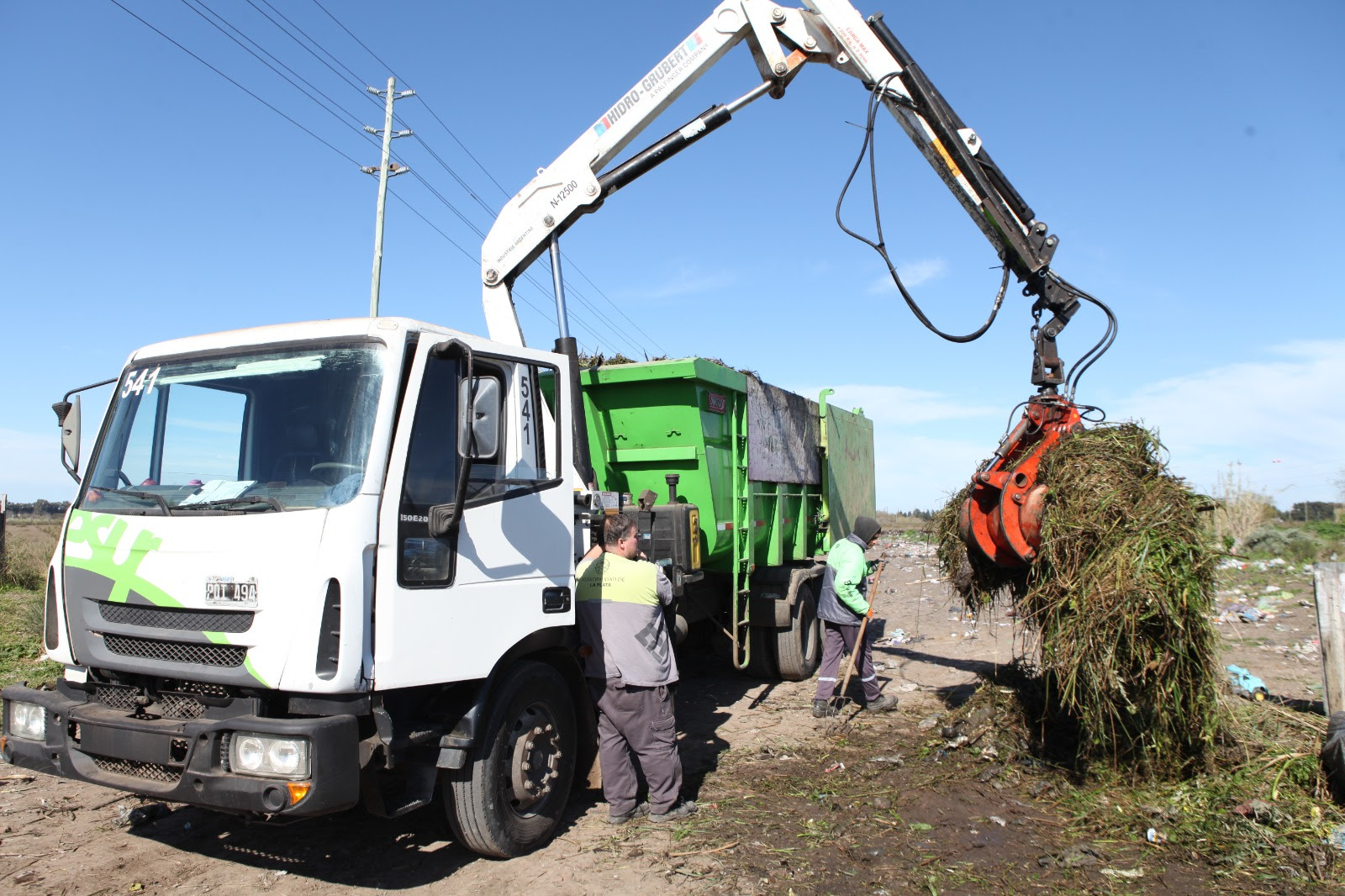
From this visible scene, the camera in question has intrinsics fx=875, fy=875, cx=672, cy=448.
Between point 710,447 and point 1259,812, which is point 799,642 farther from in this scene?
point 1259,812

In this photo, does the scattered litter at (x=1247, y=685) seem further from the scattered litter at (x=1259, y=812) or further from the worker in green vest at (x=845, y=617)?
the worker in green vest at (x=845, y=617)

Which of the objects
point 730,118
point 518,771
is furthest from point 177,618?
point 730,118

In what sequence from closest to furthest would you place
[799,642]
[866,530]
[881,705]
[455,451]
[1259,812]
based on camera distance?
[455,451] → [1259,812] → [881,705] → [866,530] → [799,642]

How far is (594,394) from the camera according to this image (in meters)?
6.43

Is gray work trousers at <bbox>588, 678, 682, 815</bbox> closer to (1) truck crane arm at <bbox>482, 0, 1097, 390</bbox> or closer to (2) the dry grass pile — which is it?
(2) the dry grass pile

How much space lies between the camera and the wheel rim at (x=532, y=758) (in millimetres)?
4035

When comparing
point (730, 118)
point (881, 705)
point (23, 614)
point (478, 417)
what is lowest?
point (881, 705)

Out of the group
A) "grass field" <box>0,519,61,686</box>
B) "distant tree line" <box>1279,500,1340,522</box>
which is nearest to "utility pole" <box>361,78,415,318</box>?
"grass field" <box>0,519,61,686</box>

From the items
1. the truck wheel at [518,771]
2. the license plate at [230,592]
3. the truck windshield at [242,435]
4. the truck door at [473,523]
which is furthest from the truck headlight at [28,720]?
the truck wheel at [518,771]

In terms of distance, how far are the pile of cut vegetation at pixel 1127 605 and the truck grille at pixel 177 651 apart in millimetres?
3834

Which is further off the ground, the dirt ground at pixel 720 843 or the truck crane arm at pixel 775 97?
the truck crane arm at pixel 775 97

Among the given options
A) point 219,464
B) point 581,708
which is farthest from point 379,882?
point 219,464

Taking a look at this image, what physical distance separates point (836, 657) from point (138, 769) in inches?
187

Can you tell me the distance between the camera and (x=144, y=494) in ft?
12.1
